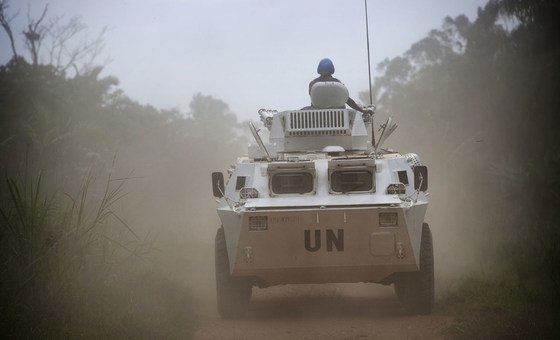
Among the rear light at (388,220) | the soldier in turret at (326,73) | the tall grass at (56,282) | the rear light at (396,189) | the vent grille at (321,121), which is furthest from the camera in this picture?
the soldier in turret at (326,73)

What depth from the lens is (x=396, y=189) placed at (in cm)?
961

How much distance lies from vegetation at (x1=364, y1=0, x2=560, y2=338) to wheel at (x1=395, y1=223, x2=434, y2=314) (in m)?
0.47

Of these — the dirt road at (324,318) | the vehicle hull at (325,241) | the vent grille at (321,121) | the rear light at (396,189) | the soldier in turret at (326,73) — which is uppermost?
the soldier in turret at (326,73)

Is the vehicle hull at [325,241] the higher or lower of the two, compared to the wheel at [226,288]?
higher

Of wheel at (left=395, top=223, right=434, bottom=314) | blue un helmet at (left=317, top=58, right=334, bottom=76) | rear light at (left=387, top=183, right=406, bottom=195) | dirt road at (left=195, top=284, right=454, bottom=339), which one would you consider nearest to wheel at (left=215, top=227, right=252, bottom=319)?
dirt road at (left=195, top=284, right=454, bottom=339)

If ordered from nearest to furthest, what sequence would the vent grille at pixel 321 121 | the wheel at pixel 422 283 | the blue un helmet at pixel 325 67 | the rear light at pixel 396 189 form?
the rear light at pixel 396 189, the wheel at pixel 422 283, the vent grille at pixel 321 121, the blue un helmet at pixel 325 67

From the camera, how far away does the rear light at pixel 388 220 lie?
9.08m

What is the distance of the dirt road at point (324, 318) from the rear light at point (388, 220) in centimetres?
114

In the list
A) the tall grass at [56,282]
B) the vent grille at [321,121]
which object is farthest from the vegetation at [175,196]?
the vent grille at [321,121]

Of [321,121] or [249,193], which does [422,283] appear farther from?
[321,121]

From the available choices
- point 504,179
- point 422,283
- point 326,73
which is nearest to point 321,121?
point 326,73

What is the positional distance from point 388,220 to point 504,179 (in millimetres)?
9915

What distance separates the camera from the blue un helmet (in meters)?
12.2

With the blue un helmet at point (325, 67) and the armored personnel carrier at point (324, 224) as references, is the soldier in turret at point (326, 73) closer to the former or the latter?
the blue un helmet at point (325, 67)
